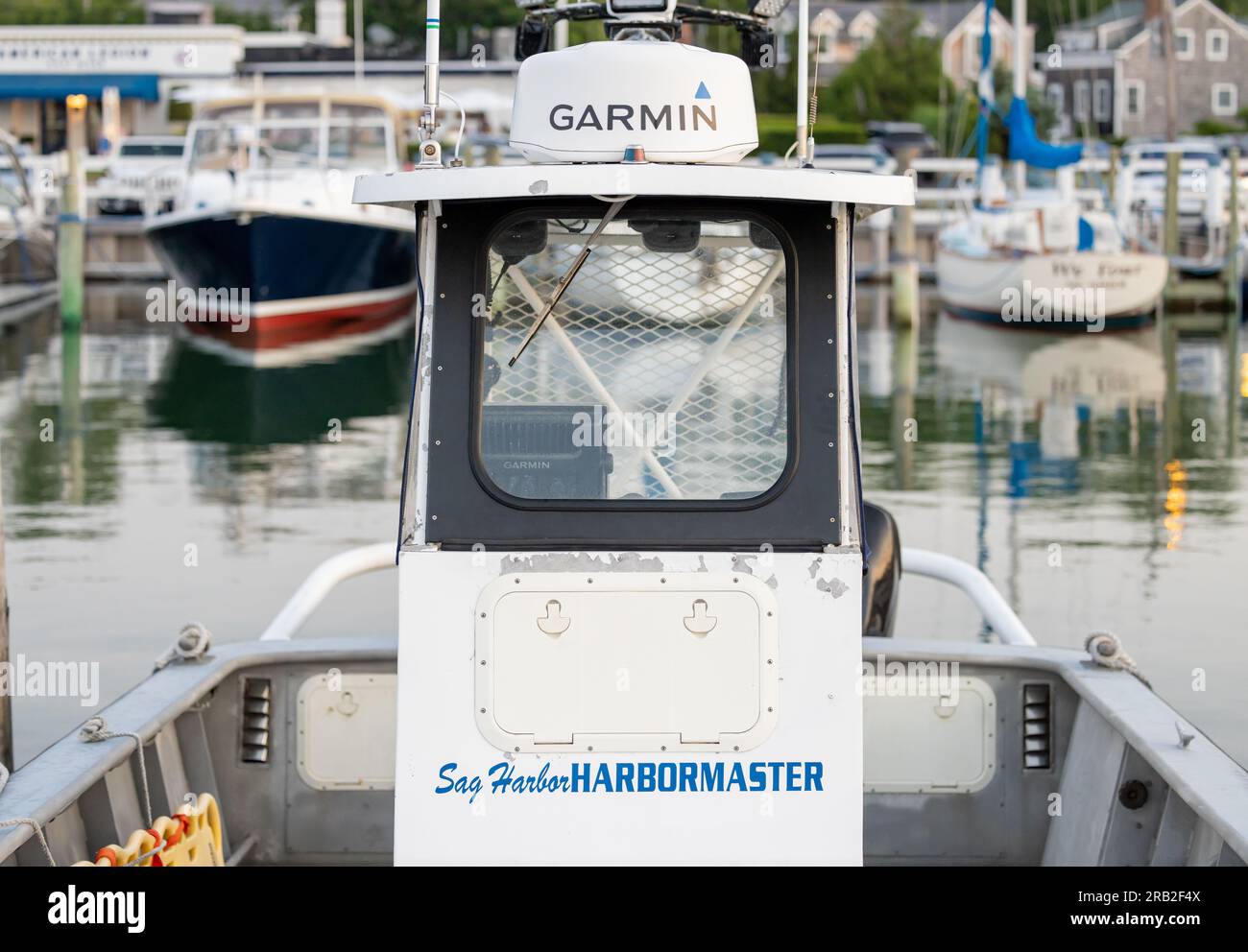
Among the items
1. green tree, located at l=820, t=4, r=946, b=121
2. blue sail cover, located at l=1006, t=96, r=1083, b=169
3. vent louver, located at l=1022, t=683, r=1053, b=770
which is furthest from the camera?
green tree, located at l=820, t=4, r=946, b=121

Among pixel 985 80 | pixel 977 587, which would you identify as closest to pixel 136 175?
pixel 985 80

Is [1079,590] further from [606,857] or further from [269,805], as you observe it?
[606,857]

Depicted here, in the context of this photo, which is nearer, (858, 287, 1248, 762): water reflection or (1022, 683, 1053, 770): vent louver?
(1022, 683, 1053, 770): vent louver

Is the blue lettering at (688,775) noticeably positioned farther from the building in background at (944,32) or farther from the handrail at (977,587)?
the building in background at (944,32)

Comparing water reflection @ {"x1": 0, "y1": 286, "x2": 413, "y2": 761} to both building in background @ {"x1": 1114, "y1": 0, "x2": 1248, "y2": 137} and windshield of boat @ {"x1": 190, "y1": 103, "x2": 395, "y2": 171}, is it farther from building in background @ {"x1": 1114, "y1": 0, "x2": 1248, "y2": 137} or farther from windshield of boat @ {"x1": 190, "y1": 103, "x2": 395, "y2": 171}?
building in background @ {"x1": 1114, "y1": 0, "x2": 1248, "y2": 137}

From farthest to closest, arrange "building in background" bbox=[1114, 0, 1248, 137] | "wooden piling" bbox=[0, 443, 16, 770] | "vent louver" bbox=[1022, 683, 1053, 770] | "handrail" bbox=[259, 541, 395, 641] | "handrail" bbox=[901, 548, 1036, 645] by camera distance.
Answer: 1. "building in background" bbox=[1114, 0, 1248, 137]
2. "handrail" bbox=[901, 548, 1036, 645]
3. "handrail" bbox=[259, 541, 395, 641]
4. "vent louver" bbox=[1022, 683, 1053, 770]
5. "wooden piling" bbox=[0, 443, 16, 770]

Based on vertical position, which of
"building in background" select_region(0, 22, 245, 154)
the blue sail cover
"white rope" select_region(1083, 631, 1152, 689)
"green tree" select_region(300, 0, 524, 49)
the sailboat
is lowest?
"white rope" select_region(1083, 631, 1152, 689)

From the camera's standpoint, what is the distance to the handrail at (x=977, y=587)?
6.77 metres

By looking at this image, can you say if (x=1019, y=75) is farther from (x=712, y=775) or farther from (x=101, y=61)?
(x=101, y=61)

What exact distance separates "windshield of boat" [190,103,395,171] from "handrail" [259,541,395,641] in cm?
1953

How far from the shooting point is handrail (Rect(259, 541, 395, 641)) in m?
6.61

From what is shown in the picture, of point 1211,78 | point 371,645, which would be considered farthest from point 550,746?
point 1211,78

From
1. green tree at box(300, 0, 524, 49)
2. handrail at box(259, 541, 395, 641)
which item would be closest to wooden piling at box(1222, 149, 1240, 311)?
handrail at box(259, 541, 395, 641)

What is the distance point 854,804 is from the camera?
4.41 meters
